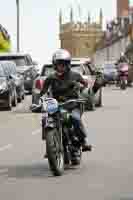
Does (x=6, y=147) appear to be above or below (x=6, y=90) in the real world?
above

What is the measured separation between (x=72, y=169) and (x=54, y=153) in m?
0.88

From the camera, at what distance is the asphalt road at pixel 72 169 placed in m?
9.93

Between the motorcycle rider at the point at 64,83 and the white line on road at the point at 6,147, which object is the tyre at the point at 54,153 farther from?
the white line on road at the point at 6,147

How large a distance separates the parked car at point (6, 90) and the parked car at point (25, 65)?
8433mm

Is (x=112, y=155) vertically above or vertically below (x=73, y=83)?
below

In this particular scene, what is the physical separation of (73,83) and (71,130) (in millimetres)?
636

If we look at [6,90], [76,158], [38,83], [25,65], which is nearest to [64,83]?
[76,158]

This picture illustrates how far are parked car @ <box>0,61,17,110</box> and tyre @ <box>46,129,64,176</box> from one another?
51.0ft

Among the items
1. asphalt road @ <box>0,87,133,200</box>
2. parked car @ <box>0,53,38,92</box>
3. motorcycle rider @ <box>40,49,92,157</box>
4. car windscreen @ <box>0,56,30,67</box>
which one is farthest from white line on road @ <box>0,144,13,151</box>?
car windscreen @ <box>0,56,30,67</box>

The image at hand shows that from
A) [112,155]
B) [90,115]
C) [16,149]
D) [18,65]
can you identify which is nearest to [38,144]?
[16,149]

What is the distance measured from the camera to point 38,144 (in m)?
16.2

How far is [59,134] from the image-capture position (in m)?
11.6

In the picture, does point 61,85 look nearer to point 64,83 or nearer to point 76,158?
point 64,83

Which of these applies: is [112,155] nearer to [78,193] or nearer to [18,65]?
[78,193]
